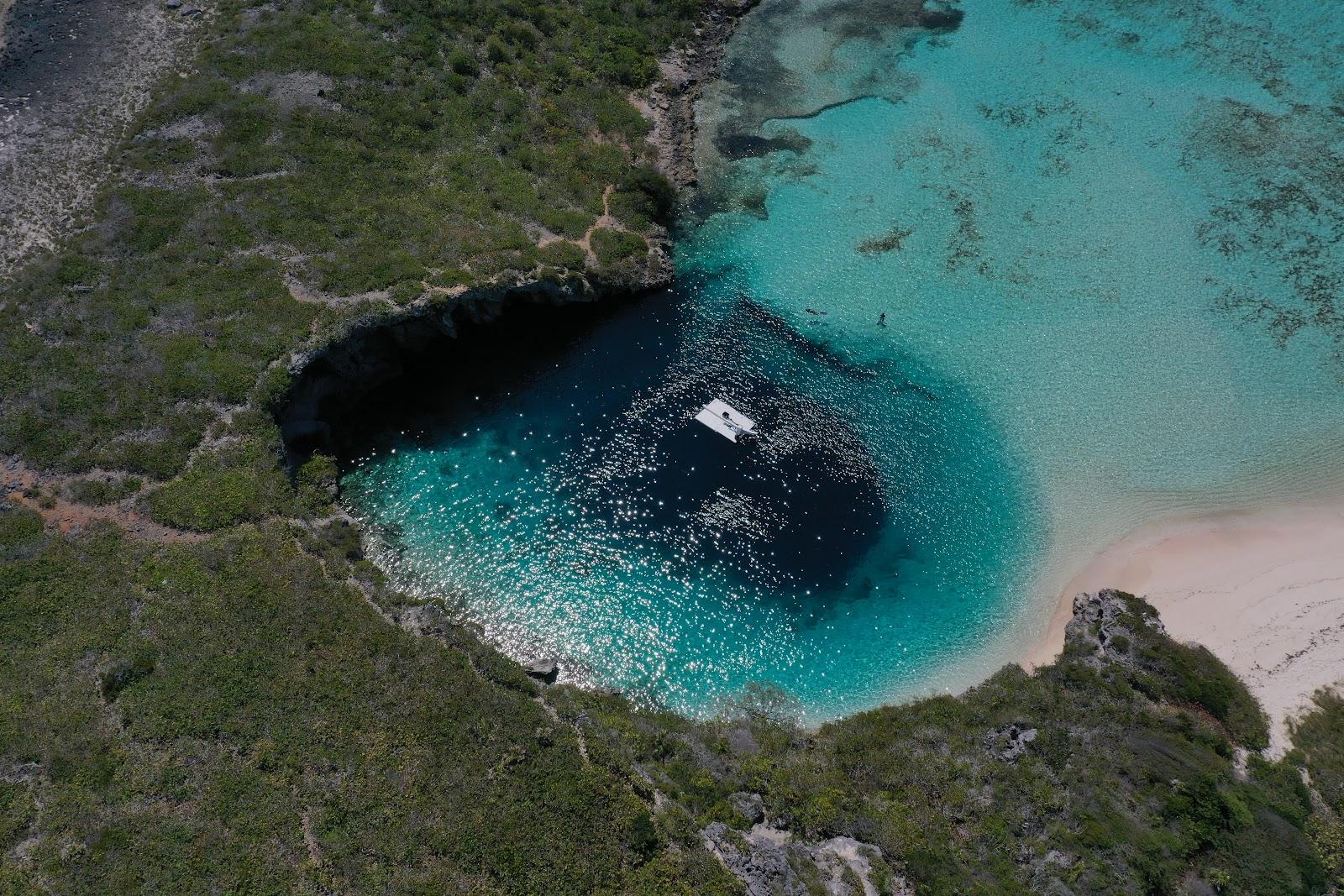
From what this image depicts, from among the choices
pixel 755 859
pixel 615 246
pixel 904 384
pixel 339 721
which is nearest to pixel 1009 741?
pixel 755 859

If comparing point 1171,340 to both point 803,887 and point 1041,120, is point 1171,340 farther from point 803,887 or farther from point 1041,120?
point 803,887

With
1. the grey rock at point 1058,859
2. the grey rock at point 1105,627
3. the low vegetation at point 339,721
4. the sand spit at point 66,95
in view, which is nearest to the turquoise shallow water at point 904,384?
the grey rock at point 1105,627

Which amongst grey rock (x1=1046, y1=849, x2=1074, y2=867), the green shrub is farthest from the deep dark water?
grey rock (x1=1046, y1=849, x2=1074, y2=867)

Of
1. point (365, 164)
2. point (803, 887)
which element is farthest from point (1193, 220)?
point (365, 164)

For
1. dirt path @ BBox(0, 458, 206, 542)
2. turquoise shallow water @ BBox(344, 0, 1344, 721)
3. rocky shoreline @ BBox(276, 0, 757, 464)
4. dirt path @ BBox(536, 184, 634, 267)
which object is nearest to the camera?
dirt path @ BBox(0, 458, 206, 542)

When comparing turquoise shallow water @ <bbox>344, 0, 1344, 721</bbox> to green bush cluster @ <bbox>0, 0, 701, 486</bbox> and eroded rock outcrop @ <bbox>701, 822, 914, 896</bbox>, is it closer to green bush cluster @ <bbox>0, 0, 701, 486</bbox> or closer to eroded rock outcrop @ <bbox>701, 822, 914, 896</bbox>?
eroded rock outcrop @ <bbox>701, 822, 914, 896</bbox>

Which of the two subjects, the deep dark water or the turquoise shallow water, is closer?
the turquoise shallow water

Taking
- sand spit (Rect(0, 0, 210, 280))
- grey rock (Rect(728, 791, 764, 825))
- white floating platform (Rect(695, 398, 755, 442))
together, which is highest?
sand spit (Rect(0, 0, 210, 280))
